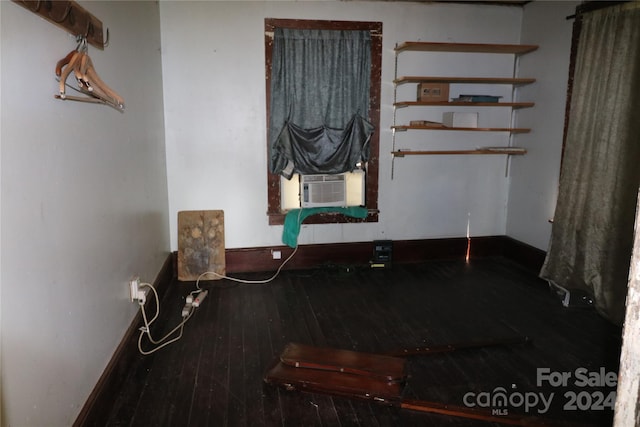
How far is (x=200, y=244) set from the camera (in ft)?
13.8

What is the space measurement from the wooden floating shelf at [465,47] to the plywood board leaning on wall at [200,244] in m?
2.37

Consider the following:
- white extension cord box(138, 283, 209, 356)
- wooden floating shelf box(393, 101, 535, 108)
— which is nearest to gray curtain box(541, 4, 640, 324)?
wooden floating shelf box(393, 101, 535, 108)

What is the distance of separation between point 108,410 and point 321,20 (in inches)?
138

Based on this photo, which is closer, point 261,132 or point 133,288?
point 133,288

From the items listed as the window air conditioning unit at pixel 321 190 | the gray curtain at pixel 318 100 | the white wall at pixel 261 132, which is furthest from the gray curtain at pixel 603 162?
the window air conditioning unit at pixel 321 190

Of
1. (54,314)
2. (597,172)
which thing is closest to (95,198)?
(54,314)

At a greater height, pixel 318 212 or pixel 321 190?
pixel 321 190

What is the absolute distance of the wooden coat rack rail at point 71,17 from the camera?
149 centimetres

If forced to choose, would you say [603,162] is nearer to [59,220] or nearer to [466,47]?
[466,47]

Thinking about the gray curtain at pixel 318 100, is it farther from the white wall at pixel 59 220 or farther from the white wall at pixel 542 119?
the white wall at pixel 542 119

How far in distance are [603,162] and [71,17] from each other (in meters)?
3.53

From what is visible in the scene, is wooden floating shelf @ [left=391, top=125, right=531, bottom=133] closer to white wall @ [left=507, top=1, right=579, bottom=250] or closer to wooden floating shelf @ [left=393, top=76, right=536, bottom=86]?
white wall @ [left=507, top=1, right=579, bottom=250]

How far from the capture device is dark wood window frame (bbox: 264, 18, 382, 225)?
4.05 meters

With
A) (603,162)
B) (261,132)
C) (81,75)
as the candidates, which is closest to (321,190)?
(261,132)
